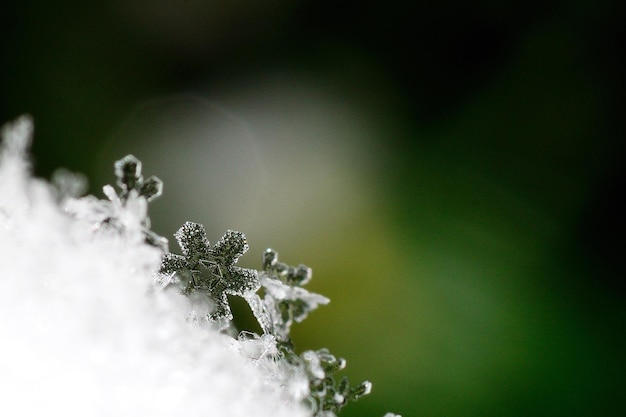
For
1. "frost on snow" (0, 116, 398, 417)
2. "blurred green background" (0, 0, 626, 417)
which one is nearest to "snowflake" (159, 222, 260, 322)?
"frost on snow" (0, 116, 398, 417)

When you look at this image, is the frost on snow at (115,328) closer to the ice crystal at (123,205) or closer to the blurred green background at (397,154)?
the ice crystal at (123,205)

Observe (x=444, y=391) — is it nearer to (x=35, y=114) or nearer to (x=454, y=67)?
(x=454, y=67)

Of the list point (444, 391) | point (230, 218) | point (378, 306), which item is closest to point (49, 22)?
point (230, 218)

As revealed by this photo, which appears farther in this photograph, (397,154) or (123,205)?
(397,154)

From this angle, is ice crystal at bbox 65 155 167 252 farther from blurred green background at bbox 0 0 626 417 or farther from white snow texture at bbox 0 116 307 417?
blurred green background at bbox 0 0 626 417

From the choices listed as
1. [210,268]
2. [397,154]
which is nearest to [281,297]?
[210,268]

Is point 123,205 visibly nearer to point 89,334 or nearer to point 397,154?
point 89,334

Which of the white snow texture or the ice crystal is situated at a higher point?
the ice crystal
